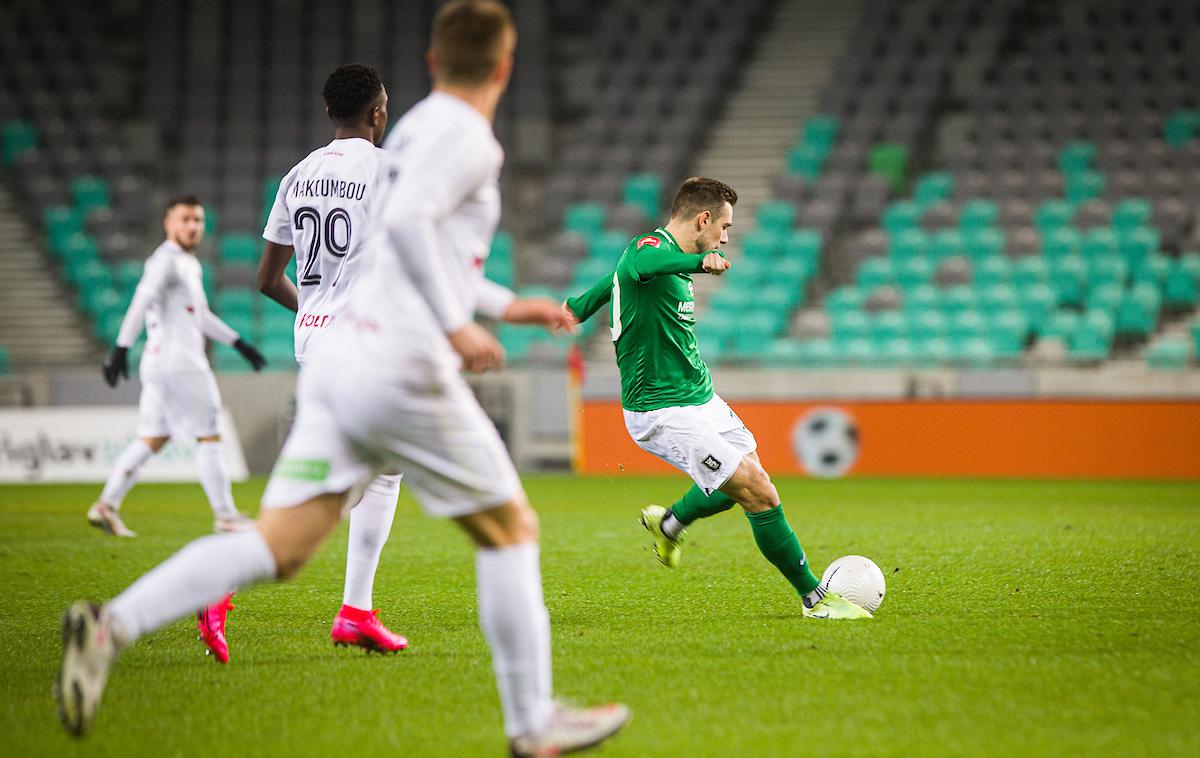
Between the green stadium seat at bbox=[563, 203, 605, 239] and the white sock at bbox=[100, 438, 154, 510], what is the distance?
12714mm

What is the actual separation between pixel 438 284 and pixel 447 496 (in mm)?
572

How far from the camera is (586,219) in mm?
23000

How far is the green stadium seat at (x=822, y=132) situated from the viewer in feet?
77.9

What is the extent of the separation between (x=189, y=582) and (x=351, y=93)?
261 cm

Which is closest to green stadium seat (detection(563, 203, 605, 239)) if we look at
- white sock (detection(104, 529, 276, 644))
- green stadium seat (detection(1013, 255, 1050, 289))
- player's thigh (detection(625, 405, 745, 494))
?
green stadium seat (detection(1013, 255, 1050, 289))

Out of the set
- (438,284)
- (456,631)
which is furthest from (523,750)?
(456,631)

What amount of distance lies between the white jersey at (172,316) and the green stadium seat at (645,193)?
13.0m

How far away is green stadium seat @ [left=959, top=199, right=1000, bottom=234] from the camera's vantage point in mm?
21406

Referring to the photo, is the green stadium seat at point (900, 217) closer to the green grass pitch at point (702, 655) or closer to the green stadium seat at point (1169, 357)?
the green stadium seat at point (1169, 357)

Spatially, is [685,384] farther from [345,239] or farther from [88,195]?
[88,195]

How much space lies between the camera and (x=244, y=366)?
19.3 metres

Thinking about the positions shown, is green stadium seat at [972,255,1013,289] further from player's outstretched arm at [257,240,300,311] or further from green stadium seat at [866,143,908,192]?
player's outstretched arm at [257,240,300,311]

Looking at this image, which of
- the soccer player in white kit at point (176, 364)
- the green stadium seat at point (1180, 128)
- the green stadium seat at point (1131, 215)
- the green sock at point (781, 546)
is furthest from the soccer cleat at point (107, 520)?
the green stadium seat at point (1180, 128)

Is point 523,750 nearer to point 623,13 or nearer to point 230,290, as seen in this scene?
point 230,290
